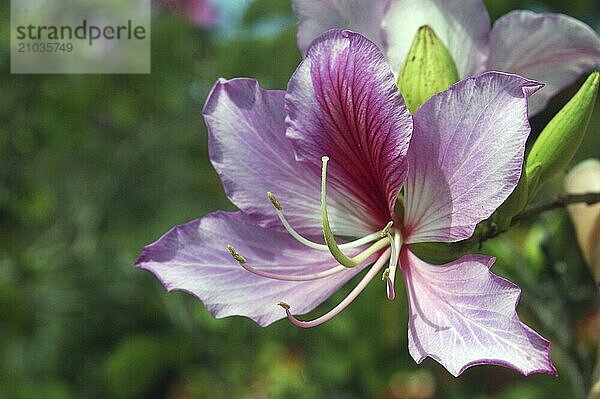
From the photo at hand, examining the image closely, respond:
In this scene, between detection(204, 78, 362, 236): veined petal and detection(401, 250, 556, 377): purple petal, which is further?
detection(204, 78, 362, 236): veined petal

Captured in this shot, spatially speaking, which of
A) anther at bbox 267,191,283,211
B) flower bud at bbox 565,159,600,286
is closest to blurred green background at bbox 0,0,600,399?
flower bud at bbox 565,159,600,286

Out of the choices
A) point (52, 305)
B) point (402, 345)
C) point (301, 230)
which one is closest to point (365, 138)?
point (301, 230)

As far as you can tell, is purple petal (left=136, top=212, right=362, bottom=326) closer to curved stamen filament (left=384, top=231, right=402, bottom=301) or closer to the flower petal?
curved stamen filament (left=384, top=231, right=402, bottom=301)

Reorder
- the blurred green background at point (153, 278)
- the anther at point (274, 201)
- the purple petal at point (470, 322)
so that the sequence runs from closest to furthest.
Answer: the purple petal at point (470, 322) → the anther at point (274, 201) → the blurred green background at point (153, 278)

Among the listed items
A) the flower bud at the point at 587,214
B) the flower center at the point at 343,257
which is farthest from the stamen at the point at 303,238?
the flower bud at the point at 587,214

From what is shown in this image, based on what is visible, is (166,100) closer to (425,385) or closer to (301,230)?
(425,385)

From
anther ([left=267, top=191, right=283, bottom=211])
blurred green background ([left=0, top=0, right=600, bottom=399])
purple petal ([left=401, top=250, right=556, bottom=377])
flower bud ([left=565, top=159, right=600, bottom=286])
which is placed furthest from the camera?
blurred green background ([left=0, top=0, right=600, bottom=399])

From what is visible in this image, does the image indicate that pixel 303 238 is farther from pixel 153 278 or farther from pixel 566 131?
pixel 153 278

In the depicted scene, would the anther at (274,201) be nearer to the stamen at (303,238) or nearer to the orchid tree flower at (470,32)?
the stamen at (303,238)
